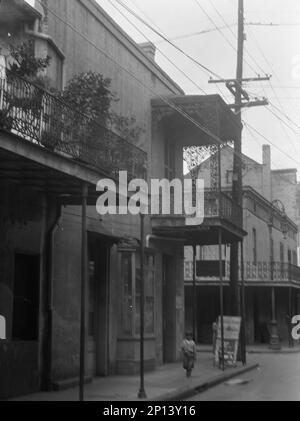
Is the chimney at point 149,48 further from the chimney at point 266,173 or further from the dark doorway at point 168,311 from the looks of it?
the chimney at point 266,173

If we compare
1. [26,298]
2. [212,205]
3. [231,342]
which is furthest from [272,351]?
[26,298]

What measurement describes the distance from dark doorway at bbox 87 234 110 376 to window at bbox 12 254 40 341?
8.96 feet

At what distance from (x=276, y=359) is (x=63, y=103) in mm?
15486

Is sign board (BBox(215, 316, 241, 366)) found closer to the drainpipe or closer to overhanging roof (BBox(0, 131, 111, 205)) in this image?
the drainpipe

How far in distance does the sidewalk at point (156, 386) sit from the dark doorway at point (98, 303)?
0.53 meters

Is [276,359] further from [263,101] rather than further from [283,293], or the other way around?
[283,293]

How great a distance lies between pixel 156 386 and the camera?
13133mm

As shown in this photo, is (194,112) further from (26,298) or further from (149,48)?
(26,298)

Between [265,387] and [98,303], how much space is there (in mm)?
4126

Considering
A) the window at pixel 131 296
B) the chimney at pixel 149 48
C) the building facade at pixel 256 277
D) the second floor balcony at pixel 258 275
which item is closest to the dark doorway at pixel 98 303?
the window at pixel 131 296

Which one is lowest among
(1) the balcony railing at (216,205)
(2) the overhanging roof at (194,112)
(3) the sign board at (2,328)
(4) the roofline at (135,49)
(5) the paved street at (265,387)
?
(5) the paved street at (265,387)

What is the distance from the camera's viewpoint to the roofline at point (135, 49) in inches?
597
